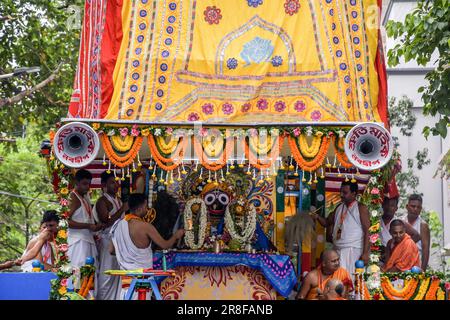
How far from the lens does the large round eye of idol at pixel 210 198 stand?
42.7 feet

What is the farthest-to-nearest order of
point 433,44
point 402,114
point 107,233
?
point 402,114 < point 433,44 < point 107,233

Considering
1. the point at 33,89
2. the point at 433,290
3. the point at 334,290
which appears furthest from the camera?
the point at 33,89

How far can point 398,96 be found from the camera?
36.4m

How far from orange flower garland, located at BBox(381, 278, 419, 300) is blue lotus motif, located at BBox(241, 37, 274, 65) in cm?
340

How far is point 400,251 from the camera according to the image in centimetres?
1233

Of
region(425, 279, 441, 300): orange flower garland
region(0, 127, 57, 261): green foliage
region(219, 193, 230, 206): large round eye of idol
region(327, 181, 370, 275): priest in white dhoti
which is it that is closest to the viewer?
region(425, 279, 441, 300): orange flower garland

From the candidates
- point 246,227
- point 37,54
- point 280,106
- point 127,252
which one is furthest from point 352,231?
point 37,54

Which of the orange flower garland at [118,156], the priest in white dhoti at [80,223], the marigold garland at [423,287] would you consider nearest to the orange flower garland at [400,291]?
the marigold garland at [423,287]

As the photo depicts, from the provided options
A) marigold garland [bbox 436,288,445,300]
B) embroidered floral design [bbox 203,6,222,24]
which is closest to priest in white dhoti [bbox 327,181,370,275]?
Answer: marigold garland [bbox 436,288,445,300]

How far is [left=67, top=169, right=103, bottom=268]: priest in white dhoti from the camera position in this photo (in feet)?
40.2

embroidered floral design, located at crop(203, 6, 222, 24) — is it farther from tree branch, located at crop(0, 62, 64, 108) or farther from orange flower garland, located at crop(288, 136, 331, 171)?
tree branch, located at crop(0, 62, 64, 108)

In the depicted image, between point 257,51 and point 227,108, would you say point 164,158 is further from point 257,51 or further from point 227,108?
point 257,51

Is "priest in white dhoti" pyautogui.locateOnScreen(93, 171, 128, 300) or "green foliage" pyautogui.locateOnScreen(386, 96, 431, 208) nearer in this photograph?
"priest in white dhoti" pyautogui.locateOnScreen(93, 171, 128, 300)

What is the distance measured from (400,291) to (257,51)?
3.74 metres
